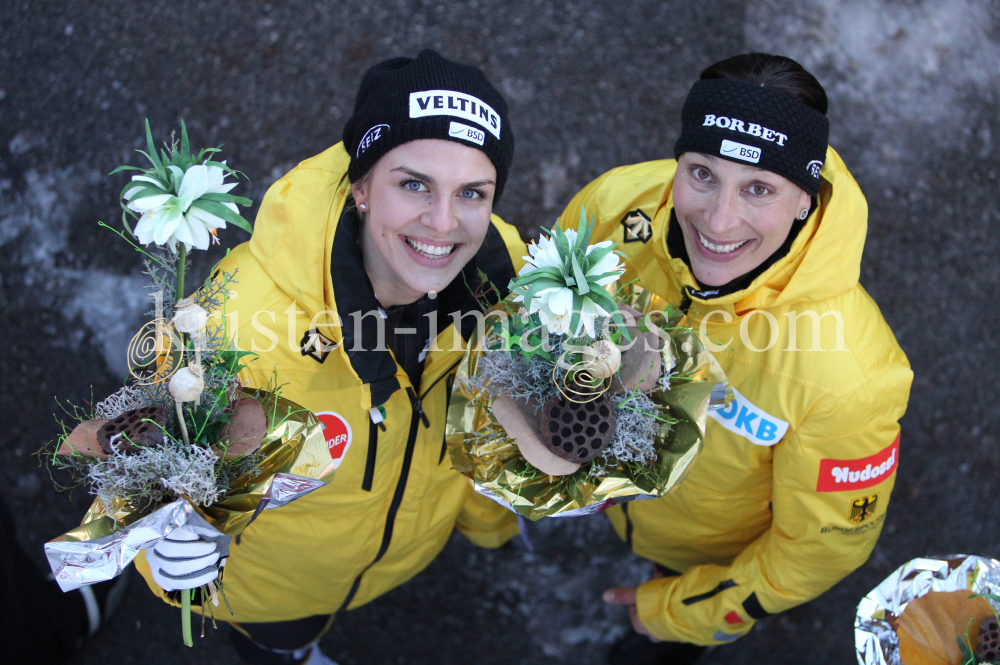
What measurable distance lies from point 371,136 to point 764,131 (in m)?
1.09

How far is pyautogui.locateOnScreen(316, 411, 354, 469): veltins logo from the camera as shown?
2.04 meters

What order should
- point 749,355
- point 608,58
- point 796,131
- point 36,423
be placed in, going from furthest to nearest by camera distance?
point 608,58 → point 36,423 → point 749,355 → point 796,131

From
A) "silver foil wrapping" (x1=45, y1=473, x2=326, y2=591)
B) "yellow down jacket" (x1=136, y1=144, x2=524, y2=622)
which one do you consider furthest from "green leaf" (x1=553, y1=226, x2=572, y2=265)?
"silver foil wrapping" (x1=45, y1=473, x2=326, y2=591)

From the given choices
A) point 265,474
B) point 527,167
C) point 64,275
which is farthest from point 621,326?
point 64,275

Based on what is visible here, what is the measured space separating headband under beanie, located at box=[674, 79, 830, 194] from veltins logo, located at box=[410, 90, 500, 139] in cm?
64

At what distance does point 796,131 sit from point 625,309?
72cm

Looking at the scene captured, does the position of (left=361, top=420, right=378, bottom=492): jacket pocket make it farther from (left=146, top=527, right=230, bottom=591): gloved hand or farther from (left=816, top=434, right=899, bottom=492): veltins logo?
(left=816, top=434, right=899, bottom=492): veltins logo

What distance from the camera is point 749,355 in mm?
2018

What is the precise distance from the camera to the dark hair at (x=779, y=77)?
1913 millimetres

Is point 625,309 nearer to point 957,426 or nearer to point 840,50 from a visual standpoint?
point 957,426

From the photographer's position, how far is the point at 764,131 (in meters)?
1.86

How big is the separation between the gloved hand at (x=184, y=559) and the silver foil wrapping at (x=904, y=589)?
1.67 m

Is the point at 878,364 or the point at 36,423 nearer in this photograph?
the point at 878,364

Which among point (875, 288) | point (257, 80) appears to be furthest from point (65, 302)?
point (875, 288)
